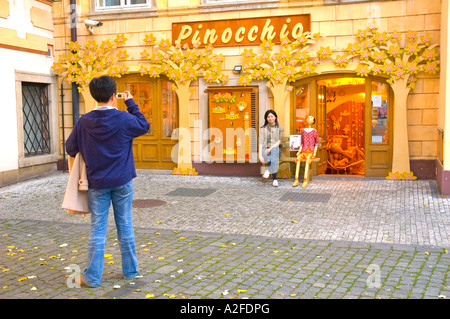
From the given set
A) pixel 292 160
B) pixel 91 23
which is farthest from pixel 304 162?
pixel 91 23

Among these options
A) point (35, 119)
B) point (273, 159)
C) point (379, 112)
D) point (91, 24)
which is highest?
point (91, 24)

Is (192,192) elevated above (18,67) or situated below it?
below

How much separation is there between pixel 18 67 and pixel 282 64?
6.16m

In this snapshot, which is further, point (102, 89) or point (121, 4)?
point (121, 4)

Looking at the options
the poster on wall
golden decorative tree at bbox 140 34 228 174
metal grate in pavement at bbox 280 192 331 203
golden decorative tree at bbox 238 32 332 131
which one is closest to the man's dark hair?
metal grate in pavement at bbox 280 192 331 203

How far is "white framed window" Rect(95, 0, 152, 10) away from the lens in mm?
13305

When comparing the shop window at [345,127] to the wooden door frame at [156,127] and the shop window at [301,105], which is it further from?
the wooden door frame at [156,127]

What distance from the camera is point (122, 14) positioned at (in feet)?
43.9

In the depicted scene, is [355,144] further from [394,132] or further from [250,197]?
[250,197]

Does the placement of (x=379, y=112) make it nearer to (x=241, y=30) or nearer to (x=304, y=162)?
(x=304, y=162)

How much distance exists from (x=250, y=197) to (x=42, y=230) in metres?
3.96

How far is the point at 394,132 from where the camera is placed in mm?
11617
